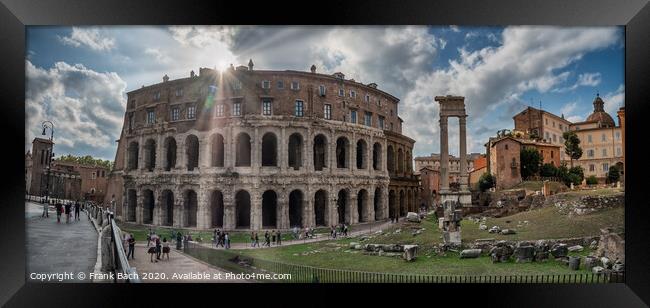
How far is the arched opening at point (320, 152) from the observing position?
6871 mm

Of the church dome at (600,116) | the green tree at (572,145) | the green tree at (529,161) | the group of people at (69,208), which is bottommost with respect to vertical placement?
the group of people at (69,208)

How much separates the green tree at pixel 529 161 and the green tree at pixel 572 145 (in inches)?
21.3

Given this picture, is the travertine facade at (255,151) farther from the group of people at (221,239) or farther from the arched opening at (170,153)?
the group of people at (221,239)

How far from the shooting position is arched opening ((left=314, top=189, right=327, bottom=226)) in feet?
22.4

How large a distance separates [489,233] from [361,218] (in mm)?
2760

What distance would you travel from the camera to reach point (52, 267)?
6168mm

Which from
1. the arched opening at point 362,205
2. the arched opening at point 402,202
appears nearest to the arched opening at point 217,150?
the arched opening at point 362,205

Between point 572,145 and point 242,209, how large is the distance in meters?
7.17

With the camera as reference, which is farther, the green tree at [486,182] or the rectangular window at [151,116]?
the green tree at [486,182]

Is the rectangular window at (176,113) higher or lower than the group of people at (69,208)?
higher

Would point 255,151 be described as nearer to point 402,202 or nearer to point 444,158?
point 402,202

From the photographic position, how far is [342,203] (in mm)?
6984
